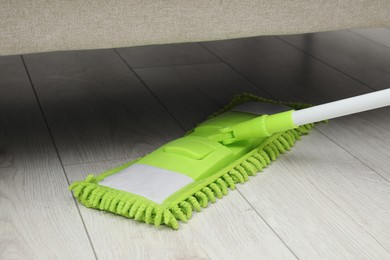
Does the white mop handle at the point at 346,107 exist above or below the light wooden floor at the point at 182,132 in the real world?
above

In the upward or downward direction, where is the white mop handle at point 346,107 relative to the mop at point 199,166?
upward

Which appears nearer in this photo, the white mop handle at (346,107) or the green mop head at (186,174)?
the green mop head at (186,174)

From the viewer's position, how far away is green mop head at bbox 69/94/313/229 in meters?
1.11

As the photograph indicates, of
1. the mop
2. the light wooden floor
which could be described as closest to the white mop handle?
the mop

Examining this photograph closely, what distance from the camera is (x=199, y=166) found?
121cm

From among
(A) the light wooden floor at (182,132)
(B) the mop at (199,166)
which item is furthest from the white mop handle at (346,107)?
(A) the light wooden floor at (182,132)

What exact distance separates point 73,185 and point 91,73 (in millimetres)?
778

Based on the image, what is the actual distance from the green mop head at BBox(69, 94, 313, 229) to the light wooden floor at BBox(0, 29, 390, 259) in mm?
23

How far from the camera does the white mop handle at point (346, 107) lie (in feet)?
4.03

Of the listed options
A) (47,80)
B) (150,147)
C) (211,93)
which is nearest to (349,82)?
(211,93)

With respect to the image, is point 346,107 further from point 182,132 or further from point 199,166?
point 182,132

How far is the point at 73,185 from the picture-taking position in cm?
118

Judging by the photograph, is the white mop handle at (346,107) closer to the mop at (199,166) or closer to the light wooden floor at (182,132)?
the mop at (199,166)

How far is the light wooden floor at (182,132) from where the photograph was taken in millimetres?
1063
